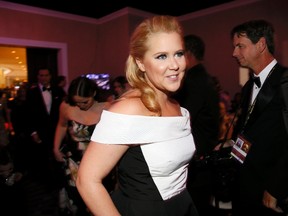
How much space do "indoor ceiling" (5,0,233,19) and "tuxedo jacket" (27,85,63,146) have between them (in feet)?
7.64

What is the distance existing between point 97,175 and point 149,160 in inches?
8.4

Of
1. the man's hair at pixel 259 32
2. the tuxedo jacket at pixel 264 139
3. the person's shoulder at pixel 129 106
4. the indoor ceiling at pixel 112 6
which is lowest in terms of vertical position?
the tuxedo jacket at pixel 264 139

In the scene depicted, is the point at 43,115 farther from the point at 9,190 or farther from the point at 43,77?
the point at 9,190

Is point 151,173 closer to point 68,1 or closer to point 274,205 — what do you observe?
point 274,205

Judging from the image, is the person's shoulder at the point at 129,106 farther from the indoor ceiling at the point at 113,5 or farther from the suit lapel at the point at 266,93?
the indoor ceiling at the point at 113,5

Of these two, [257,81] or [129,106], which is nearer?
[129,106]

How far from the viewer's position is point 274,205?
1689 millimetres

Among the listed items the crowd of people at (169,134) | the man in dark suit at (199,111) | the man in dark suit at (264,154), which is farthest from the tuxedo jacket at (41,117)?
the man in dark suit at (264,154)

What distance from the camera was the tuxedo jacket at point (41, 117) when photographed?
410cm

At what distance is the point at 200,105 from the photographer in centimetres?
207

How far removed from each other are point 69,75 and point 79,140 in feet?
14.0

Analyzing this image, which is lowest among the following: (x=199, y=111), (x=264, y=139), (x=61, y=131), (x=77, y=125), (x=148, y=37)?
(x=61, y=131)

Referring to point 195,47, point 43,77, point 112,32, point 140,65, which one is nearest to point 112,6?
point 112,32

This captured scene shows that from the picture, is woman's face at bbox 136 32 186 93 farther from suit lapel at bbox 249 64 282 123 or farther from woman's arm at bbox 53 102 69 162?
woman's arm at bbox 53 102 69 162
